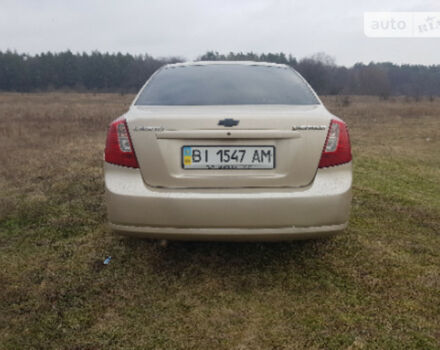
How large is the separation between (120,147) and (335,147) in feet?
4.43

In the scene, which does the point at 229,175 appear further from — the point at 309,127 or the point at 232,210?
the point at 309,127

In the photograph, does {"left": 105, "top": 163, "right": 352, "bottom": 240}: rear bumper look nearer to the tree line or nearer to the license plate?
the license plate

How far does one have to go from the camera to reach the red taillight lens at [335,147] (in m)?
2.54

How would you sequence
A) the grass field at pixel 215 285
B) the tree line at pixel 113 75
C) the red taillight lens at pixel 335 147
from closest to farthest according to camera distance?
the grass field at pixel 215 285, the red taillight lens at pixel 335 147, the tree line at pixel 113 75

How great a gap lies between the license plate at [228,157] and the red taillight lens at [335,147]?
346 millimetres

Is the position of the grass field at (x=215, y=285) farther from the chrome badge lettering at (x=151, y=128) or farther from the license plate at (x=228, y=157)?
the chrome badge lettering at (x=151, y=128)

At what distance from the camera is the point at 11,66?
79062 mm

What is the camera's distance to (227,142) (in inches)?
96.3

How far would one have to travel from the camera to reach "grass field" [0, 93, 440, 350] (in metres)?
2.29

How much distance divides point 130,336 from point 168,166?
0.99 m

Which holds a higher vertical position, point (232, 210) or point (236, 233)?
point (232, 210)

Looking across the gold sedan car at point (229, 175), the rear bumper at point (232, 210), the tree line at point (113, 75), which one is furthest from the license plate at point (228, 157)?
the tree line at point (113, 75)

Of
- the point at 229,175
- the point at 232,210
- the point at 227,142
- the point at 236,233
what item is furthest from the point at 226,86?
the point at 236,233

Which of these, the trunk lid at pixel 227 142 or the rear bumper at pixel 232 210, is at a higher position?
the trunk lid at pixel 227 142
